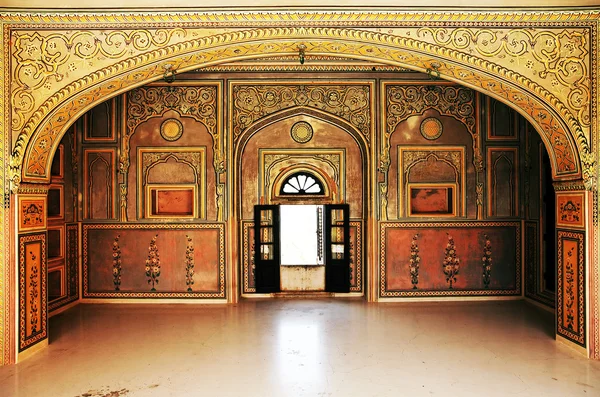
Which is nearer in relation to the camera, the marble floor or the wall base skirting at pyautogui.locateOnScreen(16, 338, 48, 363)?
the marble floor

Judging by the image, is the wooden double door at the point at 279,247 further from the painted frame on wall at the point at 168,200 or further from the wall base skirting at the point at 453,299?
the painted frame on wall at the point at 168,200

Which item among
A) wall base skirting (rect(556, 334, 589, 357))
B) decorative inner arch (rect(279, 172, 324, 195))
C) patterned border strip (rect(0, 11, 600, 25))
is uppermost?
patterned border strip (rect(0, 11, 600, 25))

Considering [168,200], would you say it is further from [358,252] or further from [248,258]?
[358,252]

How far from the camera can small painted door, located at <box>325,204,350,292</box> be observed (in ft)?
23.2

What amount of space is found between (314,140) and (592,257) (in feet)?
12.9

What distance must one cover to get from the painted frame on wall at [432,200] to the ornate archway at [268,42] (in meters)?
2.43

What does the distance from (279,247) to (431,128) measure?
2911mm

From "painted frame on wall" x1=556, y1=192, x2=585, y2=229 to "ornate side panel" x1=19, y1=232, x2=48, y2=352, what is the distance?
5537mm

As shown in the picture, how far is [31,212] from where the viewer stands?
466cm

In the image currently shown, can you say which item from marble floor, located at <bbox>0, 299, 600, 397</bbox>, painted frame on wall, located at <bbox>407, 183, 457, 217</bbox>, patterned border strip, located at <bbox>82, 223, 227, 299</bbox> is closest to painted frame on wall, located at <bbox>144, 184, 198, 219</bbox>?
patterned border strip, located at <bbox>82, 223, 227, 299</bbox>

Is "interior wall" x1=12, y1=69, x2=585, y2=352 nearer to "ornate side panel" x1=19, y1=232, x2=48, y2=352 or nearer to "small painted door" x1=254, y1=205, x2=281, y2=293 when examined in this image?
"small painted door" x1=254, y1=205, x2=281, y2=293

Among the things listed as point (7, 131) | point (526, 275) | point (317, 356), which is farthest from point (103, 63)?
point (526, 275)

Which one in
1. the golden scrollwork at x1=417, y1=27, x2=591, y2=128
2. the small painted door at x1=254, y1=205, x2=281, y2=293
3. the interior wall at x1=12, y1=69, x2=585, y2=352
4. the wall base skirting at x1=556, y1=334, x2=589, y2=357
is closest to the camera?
the golden scrollwork at x1=417, y1=27, x2=591, y2=128

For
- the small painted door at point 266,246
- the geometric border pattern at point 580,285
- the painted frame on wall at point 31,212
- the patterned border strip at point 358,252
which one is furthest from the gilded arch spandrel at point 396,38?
the patterned border strip at point 358,252
